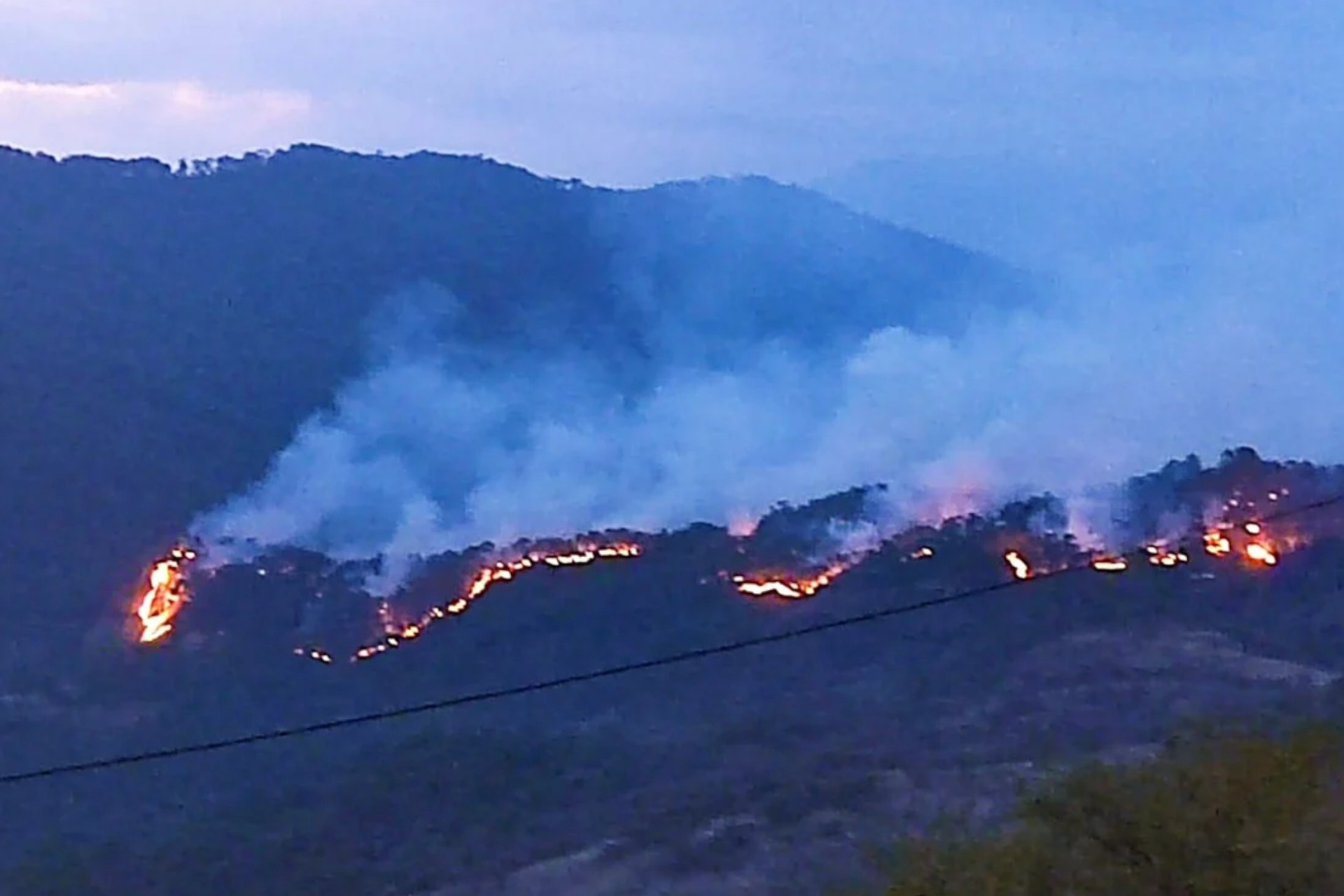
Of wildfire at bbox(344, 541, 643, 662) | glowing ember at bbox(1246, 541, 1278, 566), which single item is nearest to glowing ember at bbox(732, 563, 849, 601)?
wildfire at bbox(344, 541, 643, 662)

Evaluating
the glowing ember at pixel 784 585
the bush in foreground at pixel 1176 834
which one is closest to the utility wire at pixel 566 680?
the glowing ember at pixel 784 585

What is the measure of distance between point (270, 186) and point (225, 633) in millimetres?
40194

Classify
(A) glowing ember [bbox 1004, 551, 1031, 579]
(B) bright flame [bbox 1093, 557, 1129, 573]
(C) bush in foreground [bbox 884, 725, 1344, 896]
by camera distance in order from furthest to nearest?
(A) glowing ember [bbox 1004, 551, 1031, 579] < (B) bright flame [bbox 1093, 557, 1129, 573] < (C) bush in foreground [bbox 884, 725, 1344, 896]

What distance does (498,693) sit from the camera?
4581 cm

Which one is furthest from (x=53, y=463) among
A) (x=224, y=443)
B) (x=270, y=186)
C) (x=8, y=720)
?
(x=270, y=186)

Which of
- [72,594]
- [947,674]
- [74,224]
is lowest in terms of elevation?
[947,674]

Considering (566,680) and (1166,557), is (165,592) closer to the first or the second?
(566,680)

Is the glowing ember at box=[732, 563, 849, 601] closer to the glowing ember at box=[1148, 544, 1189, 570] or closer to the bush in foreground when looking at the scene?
the glowing ember at box=[1148, 544, 1189, 570]

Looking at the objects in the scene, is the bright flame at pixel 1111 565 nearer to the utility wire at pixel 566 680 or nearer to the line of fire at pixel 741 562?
the line of fire at pixel 741 562

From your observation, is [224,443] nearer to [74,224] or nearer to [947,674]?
[74,224]

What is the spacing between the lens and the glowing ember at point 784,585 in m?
56.7

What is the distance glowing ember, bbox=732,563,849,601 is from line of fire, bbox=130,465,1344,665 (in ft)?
0.14

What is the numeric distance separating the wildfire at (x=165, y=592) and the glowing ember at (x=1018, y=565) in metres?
25.7

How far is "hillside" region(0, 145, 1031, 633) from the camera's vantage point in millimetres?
61375
